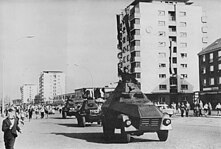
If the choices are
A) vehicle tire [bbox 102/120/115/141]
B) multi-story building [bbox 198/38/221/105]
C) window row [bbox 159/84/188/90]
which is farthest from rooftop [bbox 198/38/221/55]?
vehicle tire [bbox 102/120/115/141]

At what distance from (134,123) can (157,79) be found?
43568 millimetres

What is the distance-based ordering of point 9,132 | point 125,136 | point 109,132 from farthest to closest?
point 109,132 → point 125,136 → point 9,132

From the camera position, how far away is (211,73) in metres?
51.6

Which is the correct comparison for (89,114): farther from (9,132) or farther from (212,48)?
(212,48)

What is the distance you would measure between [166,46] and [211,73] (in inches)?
285

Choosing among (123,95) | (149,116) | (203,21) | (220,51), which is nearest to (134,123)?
(149,116)

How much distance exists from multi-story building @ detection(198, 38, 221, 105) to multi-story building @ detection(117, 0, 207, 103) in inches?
109

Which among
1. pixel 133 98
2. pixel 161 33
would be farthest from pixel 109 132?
pixel 161 33

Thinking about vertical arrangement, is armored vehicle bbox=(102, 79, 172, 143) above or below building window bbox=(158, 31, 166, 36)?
below

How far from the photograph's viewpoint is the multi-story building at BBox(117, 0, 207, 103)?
177ft

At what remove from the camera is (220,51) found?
46938 mm

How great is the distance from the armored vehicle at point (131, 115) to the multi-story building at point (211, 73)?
110 ft

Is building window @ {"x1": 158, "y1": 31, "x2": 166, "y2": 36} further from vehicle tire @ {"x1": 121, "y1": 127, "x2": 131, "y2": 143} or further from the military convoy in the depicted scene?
vehicle tire @ {"x1": 121, "y1": 127, "x2": 131, "y2": 143}

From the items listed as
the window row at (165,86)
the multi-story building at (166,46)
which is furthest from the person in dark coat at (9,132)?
the window row at (165,86)
